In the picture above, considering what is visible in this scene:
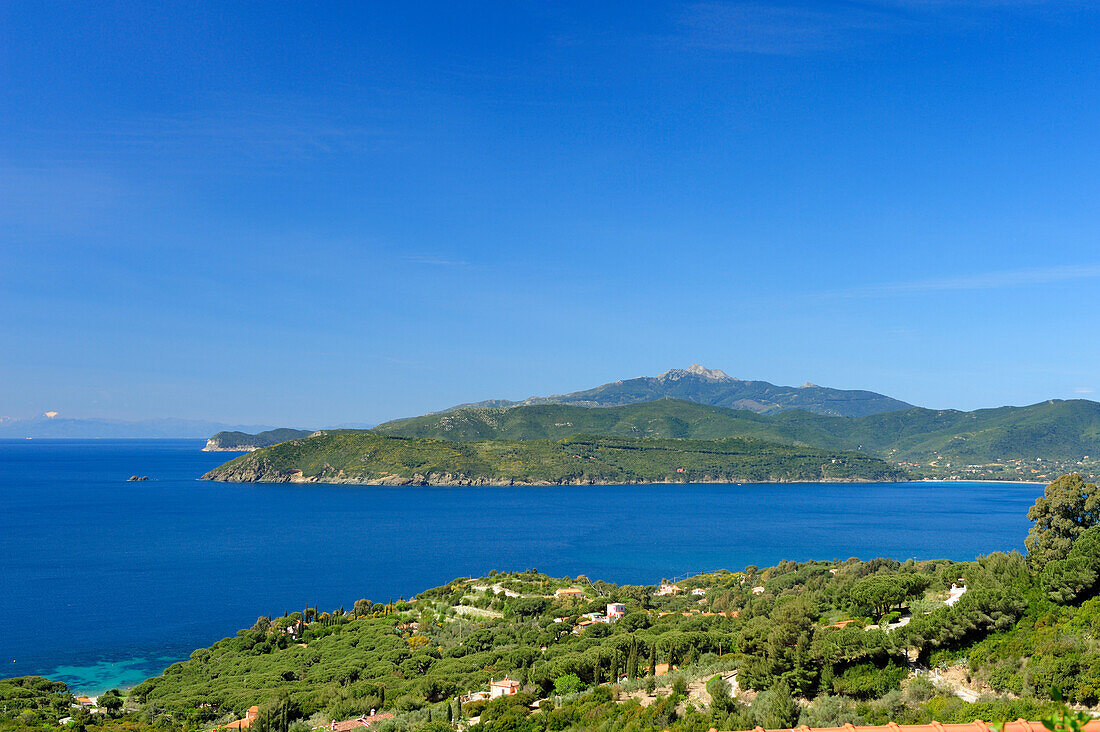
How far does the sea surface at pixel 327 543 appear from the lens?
60844 mm

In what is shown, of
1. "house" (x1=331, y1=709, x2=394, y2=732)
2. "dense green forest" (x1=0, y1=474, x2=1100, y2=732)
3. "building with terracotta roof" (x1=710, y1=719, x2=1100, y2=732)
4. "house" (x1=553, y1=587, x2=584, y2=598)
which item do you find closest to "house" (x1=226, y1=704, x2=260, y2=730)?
"dense green forest" (x1=0, y1=474, x2=1100, y2=732)

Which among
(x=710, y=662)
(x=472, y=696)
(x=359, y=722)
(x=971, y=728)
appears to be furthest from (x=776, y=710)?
(x=359, y=722)

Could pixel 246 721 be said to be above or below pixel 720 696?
below

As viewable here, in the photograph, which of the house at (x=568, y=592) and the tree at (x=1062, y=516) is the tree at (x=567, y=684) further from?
the house at (x=568, y=592)

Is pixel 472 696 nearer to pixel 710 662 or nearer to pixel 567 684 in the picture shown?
pixel 567 684

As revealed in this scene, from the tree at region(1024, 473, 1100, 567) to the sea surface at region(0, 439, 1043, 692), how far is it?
166 feet

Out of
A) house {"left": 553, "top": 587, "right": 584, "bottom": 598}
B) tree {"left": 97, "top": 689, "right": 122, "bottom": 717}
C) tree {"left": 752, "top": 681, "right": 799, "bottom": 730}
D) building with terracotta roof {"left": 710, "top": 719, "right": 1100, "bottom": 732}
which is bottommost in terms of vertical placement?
tree {"left": 97, "top": 689, "right": 122, "bottom": 717}

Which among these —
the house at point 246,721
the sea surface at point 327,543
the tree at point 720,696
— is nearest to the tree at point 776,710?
the tree at point 720,696

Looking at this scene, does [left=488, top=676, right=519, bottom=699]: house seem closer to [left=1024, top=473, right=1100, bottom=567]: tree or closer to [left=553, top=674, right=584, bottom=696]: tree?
[left=553, top=674, right=584, bottom=696]: tree

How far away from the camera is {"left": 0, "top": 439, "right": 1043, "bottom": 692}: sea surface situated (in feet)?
200

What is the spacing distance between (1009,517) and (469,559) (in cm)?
10218

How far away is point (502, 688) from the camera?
31.0 metres

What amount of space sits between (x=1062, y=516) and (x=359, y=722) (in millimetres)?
32411

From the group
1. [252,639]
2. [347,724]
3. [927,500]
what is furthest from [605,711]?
[927,500]
